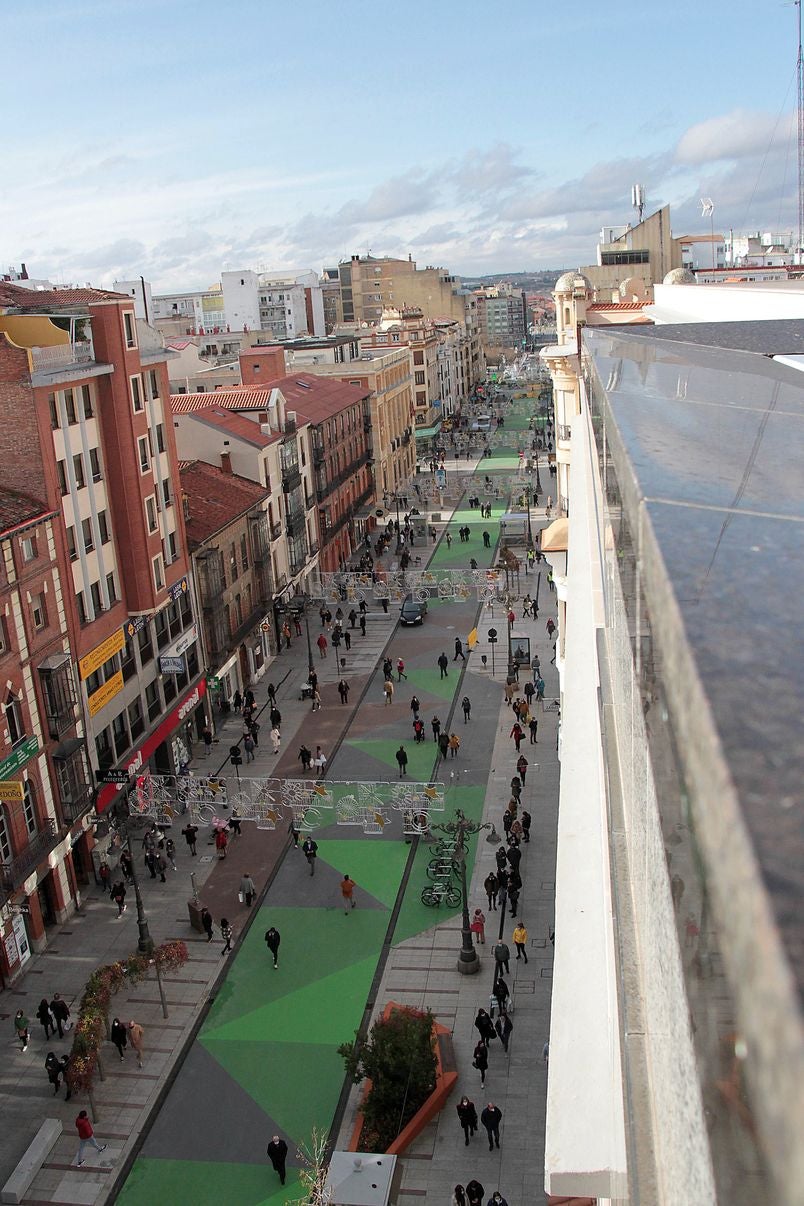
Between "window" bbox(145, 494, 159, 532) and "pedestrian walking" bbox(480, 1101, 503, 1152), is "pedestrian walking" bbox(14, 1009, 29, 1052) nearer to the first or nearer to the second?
"pedestrian walking" bbox(480, 1101, 503, 1152)

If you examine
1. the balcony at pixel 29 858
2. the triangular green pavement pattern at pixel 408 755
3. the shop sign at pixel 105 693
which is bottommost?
the triangular green pavement pattern at pixel 408 755

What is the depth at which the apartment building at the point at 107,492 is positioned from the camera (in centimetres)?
2602

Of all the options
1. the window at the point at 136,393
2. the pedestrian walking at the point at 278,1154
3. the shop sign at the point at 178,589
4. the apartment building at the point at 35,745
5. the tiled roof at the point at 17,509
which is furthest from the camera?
the shop sign at the point at 178,589

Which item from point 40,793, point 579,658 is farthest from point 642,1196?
point 40,793

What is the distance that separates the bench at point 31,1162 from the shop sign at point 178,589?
56.5ft

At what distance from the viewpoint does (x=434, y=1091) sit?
59.2 feet

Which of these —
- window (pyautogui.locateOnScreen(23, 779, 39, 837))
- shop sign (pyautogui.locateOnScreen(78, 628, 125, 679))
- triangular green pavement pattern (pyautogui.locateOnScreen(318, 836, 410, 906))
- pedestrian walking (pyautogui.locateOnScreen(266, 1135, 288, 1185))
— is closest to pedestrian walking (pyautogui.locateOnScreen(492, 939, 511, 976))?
triangular green pavement pattern (pyautogui.locateOnScreen(318, 836, 410, 906))

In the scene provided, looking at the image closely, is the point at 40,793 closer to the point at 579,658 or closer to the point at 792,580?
the point at 579,658

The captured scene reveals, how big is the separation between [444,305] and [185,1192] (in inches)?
5095

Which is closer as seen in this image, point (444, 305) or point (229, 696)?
point (229, 696)

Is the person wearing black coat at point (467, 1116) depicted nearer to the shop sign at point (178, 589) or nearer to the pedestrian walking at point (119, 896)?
the pedestrian walking at point (119, 896)

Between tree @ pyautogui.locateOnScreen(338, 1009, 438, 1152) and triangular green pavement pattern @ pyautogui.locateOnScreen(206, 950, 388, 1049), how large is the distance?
2.73m

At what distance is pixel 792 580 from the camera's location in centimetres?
145

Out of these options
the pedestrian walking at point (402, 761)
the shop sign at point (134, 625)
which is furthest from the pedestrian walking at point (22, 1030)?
the pedestrian walking at point (402, 761)
